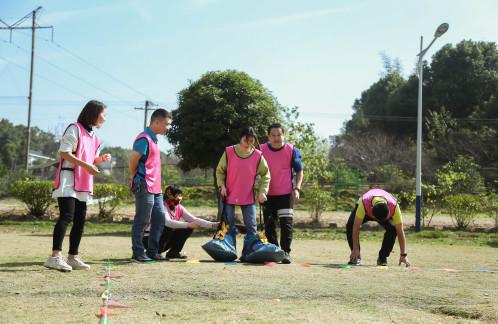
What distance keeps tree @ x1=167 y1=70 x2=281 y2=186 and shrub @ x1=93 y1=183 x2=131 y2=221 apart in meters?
2.66

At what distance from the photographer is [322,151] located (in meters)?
19.6

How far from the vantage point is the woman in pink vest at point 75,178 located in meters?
5.71

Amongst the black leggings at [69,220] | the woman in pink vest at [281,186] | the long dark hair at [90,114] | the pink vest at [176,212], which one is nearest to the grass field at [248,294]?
the black leggings at [69,220]

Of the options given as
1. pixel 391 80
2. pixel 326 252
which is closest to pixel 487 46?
pixel 391 80

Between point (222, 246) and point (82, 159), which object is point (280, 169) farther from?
point (82, 159)

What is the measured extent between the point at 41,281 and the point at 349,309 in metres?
2.71

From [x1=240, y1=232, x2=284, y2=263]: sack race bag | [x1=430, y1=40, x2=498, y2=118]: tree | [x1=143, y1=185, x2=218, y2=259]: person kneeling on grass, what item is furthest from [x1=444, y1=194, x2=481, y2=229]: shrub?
[x1=430, y1=40, x2=498, y2=118]: tree

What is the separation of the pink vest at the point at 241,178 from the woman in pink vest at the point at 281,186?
0.41m

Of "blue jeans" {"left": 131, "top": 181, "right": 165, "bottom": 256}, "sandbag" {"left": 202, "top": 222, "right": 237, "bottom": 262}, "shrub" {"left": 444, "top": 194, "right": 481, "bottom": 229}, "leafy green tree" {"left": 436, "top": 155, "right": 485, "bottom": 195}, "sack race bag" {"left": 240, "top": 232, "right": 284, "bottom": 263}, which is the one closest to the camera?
"blue jeans" {"left": 131, "top": 181, "right": 165, "bottom": 256}

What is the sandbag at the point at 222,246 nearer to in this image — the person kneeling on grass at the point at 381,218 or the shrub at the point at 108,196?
the person kneeling on grass at the point at 381,218

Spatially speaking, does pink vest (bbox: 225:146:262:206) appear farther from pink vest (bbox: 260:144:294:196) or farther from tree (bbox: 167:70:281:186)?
tree (bbox: 167:70:281:186)

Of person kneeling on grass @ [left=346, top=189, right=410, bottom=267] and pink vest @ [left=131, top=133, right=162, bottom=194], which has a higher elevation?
pink vest @ [left=131, top=133, right=162, bottom=194]

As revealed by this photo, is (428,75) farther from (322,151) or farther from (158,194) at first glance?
(158,194)

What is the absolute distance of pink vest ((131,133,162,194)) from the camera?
646 centimetres
